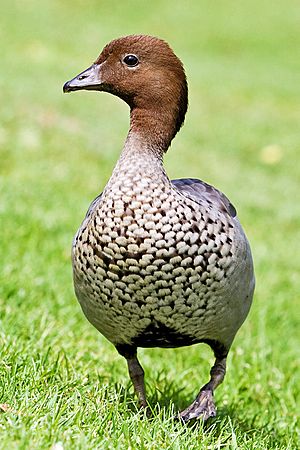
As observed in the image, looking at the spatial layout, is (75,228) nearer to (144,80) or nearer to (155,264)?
(144,80)

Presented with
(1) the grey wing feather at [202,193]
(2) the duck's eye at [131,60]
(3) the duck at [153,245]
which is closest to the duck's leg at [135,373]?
(3) the duck at [153,245]

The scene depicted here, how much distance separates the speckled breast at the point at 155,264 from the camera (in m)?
3.38

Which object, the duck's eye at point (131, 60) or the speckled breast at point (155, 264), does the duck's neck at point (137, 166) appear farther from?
the duck's eye at point (131, 60)

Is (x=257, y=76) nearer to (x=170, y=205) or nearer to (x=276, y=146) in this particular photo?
(x=276, y=146)

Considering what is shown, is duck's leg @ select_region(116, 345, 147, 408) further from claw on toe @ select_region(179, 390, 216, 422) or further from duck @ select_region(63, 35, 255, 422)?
claw on toe @ select_region(179, 390, 216, 422)

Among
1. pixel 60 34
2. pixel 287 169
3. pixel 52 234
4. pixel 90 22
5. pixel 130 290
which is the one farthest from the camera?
pixel 90 22

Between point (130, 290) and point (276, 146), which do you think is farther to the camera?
point (276, 146)

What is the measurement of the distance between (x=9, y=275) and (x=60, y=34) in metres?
20.6

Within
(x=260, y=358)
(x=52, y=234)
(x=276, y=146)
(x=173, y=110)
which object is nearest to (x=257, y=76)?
(x=276, y=146)

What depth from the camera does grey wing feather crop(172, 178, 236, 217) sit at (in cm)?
387

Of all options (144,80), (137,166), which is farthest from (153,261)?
(144,80)

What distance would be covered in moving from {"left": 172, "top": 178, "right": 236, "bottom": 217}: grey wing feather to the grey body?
0.40 ft

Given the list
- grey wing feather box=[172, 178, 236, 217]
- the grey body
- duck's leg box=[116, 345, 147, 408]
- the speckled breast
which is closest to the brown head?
the grey body

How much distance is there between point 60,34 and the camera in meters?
25.3
